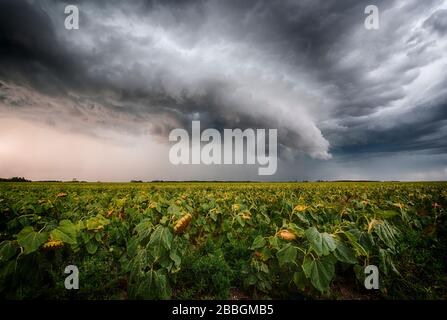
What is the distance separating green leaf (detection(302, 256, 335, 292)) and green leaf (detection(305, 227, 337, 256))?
0.41 ft

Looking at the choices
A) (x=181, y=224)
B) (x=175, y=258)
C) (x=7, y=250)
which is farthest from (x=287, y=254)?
(x=7, y=250)

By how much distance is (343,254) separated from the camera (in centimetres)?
293

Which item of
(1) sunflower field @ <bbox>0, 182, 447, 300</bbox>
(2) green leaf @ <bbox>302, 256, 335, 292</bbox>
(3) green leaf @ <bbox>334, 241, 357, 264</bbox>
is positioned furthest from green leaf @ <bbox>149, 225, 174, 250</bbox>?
(3) green leaf @ <bbox>334, 241, 357, 264</bbox>

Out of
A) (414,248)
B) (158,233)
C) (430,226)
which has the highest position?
(158,233)

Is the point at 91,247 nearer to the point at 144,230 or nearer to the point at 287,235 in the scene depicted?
the point at 144,230

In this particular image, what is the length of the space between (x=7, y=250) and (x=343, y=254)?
3902 millimetres

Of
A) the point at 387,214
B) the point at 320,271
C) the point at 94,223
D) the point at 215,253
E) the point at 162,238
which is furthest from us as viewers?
the point at 215,253

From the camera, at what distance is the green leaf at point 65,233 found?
9.37 ft
